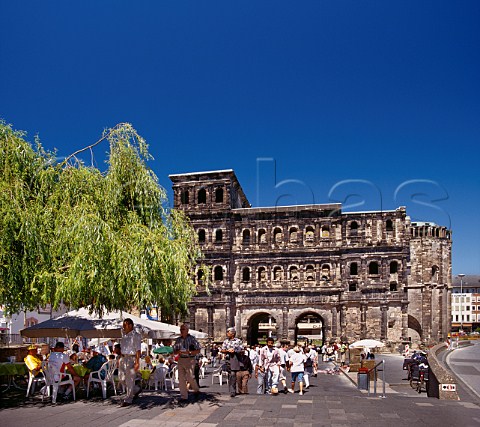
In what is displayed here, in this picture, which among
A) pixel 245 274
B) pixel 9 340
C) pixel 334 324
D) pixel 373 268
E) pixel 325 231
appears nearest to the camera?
pixel 9 340

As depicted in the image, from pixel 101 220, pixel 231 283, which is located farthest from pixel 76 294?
pixel 231 283

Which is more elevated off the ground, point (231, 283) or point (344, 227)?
point (344, 227)

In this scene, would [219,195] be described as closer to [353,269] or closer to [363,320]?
[353,269]

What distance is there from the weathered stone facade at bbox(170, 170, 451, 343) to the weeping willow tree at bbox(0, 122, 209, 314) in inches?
1276

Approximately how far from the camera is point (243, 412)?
388 inches

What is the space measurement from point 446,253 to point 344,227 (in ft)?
69.9

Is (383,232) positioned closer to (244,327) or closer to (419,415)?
(244,327)

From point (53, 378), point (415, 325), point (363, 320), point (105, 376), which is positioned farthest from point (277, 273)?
point (53, 378)

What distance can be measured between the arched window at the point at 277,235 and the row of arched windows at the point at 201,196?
5.32 m

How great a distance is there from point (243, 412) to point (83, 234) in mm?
4612

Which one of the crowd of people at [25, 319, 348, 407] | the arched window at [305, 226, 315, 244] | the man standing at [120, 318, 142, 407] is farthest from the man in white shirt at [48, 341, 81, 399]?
the arched window at [305, 226, 315, 244]

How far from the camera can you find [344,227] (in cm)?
4422

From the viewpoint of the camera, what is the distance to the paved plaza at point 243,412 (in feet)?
29.3

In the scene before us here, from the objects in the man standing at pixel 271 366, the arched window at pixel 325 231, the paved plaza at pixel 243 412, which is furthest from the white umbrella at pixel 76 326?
the arched window at pixel 325 231
